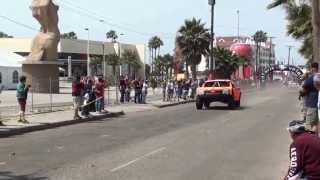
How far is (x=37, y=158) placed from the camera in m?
14.2

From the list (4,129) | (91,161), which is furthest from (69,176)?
(4,129)

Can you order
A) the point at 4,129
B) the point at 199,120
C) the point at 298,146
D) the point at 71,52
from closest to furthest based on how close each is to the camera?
the point at 298,146 → the point at 4,129 → the point at 199,120 → the point at 71,52

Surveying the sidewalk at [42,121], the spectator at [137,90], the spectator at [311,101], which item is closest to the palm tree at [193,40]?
the spectator at [137,90]

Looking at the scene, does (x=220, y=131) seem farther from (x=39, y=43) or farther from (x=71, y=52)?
(x=71, y=52)

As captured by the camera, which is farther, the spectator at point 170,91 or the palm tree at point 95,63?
the palm tree at point 95,63

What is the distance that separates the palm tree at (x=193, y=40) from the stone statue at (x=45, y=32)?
53.1 feet

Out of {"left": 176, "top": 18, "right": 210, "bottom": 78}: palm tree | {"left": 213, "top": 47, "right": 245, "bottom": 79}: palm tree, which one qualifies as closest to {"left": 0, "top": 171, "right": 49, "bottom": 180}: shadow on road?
{"left": 176, "top": 18, "right": 210, "bottom": 78}: palm tree

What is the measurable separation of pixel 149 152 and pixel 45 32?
48.2 meters

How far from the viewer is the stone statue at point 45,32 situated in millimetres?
60281

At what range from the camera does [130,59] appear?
126188 millimetres

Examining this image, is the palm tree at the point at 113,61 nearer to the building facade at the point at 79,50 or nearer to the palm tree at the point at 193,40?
the building facade at the point at 79,50

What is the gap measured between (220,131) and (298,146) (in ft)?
51.4

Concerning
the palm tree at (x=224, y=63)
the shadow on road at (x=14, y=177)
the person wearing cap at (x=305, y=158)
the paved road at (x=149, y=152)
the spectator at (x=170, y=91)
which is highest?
the palm tree at (x=224, y=63)

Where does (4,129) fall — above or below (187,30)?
below
